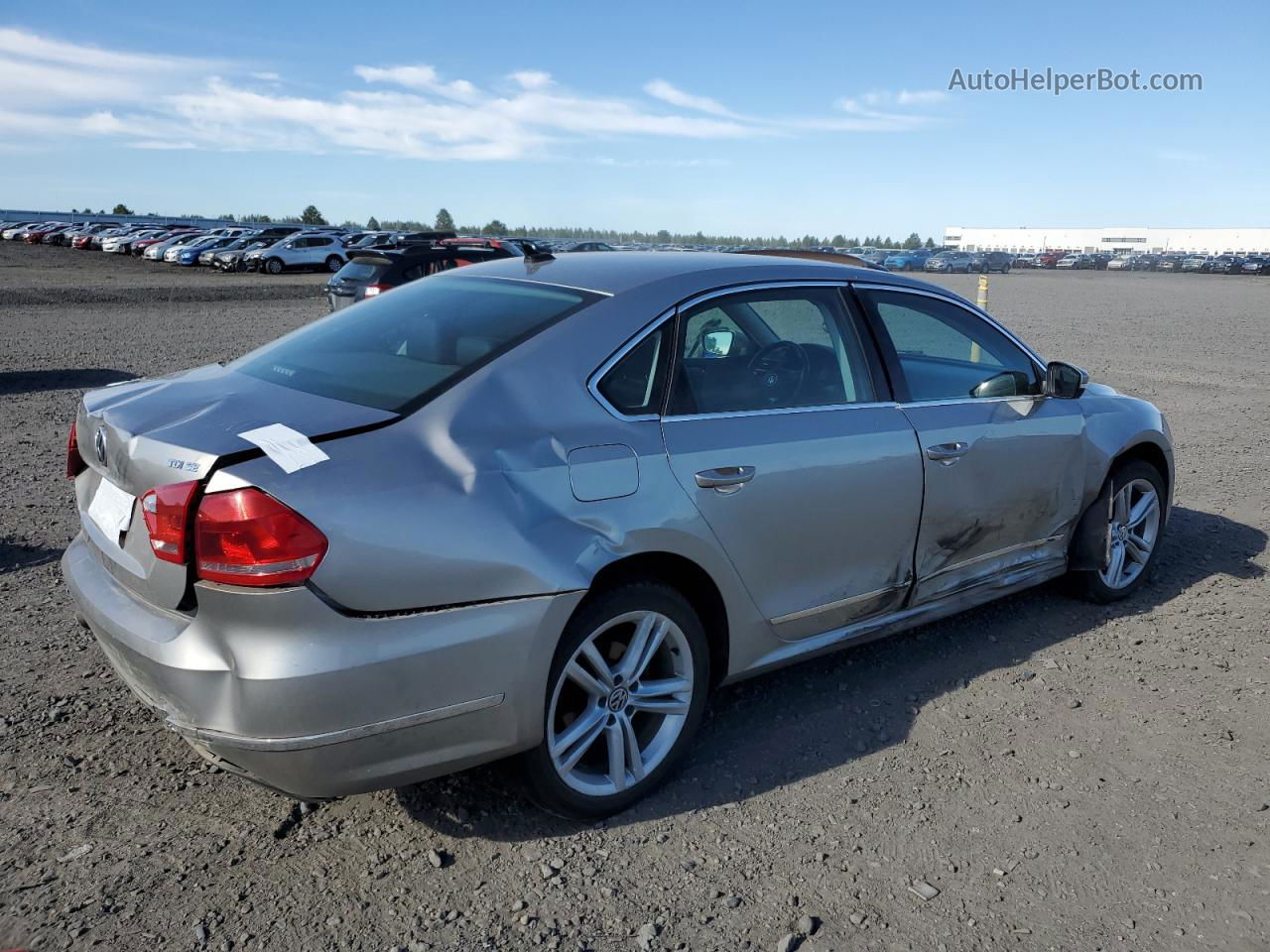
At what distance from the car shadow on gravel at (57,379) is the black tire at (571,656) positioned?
9.08 meters

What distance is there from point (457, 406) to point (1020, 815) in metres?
2.18

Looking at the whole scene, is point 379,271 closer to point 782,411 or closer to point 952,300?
point 952,300

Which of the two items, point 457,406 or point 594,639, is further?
point 594,639

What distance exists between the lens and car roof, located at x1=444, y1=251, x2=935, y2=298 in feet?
11.6

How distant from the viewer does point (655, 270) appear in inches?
142

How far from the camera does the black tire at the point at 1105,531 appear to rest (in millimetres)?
4828

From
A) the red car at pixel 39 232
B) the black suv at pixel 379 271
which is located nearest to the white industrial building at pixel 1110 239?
the red car at pixel 39 232

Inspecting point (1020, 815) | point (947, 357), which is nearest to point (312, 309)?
point (947, 357)

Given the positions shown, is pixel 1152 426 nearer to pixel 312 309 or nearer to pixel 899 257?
pixel 312 309

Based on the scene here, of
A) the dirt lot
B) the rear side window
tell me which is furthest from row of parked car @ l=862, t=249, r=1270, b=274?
the rear side window

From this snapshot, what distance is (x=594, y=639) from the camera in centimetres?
306

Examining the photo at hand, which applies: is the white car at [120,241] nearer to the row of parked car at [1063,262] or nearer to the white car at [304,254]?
the white car at [304,254]

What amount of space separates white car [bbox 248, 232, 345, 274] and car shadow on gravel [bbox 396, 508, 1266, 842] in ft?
130

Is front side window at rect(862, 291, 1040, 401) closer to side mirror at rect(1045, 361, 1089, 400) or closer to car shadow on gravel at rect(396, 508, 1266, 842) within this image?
side mirror at rect(1045, 361, 1089, 400)
